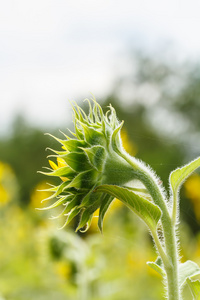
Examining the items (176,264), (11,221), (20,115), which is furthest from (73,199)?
(20,115)

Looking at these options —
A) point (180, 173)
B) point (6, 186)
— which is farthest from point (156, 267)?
point (6, 186)

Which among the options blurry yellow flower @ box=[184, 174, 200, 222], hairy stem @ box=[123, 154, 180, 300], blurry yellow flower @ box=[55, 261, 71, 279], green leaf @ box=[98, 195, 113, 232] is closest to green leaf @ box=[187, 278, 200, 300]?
hairy stem @ box=[123, 154, 180, 300]

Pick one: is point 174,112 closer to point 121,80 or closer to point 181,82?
point 181,82

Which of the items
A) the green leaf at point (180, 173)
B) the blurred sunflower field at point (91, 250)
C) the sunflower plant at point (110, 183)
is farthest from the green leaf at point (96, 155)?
the blurred sunflower field at point (91, 250)

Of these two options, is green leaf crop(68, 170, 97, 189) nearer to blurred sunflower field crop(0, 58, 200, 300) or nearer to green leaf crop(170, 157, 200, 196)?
green leaf crop(170, 157, 200, 196)

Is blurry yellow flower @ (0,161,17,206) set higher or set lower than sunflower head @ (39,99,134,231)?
higher

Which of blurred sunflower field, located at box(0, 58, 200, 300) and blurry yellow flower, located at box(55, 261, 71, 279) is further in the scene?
blurry yellow flower, located at box(55, 261, 71, 279)

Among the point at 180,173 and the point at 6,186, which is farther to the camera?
the point at 6,186

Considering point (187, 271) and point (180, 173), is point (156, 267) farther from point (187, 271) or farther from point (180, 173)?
point (180, 173)
